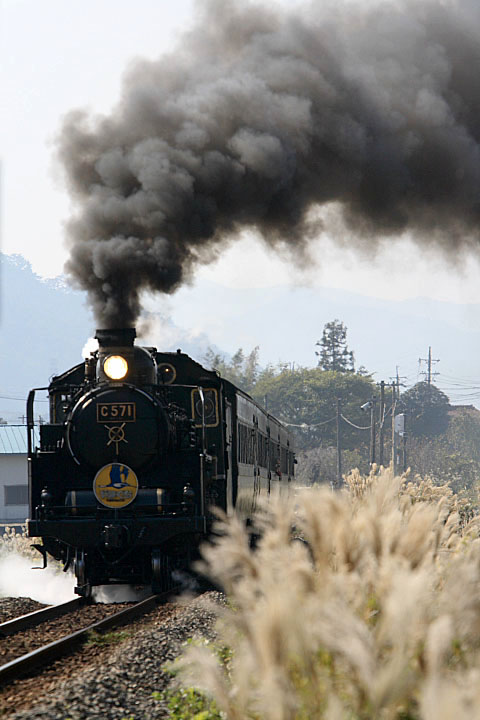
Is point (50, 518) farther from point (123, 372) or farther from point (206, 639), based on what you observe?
point (206, 639)

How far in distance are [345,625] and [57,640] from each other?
5.68 metres

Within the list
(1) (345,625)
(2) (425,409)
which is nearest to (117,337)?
(1) (345,625)

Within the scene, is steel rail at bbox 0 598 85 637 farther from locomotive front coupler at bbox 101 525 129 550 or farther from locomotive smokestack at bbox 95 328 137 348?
locomotive smokestack at bbox 95 328 137 348

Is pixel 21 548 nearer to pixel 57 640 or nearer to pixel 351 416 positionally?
pixel 57 640

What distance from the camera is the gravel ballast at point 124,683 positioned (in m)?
5.23

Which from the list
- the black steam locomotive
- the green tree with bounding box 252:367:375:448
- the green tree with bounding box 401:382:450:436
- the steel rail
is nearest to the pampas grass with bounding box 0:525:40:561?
the black steam locomotive

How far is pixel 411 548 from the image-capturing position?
3918 mm

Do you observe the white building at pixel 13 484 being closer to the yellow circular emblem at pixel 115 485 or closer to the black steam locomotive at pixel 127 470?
the black steam locomotive at pixel 127 470

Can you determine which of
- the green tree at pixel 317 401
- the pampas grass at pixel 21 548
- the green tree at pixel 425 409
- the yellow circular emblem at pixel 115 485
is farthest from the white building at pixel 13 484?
the green tree at pixel 425 409

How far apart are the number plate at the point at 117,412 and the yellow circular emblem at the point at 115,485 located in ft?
1.79

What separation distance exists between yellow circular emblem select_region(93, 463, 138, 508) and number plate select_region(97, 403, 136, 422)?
55cm

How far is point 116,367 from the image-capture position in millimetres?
10703

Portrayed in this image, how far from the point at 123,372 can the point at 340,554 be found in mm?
7108

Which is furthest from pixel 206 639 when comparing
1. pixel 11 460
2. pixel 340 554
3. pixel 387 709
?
pixel 11 460
